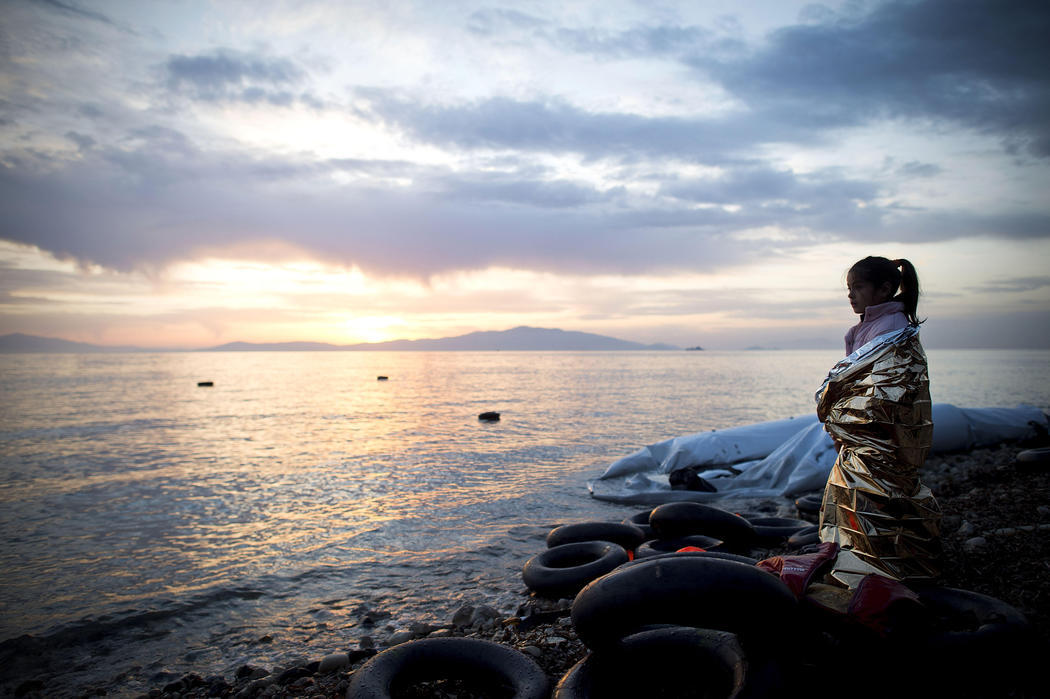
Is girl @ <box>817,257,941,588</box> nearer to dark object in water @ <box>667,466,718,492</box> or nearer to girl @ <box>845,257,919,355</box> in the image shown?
girl @ <box>845,257,919,355</box>

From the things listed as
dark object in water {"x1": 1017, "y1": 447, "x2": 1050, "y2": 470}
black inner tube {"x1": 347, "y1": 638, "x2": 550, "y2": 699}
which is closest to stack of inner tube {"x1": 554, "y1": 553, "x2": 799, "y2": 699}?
black inner tube {"x1": 347, "y1": 638, "x2": 550, "y2": 699}

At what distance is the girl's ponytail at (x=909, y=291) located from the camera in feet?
14.2

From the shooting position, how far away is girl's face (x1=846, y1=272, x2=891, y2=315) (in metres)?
4.36

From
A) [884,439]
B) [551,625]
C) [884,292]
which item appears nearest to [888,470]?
[884,439]

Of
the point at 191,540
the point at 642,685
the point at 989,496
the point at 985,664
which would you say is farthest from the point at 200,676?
the point at 989,496

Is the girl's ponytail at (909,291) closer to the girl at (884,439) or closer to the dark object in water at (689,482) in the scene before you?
the girl at (884,439)

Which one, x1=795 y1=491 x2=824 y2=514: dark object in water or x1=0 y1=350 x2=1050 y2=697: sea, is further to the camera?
x1=795 y1=491 x2=824 y2=514: dark object in water

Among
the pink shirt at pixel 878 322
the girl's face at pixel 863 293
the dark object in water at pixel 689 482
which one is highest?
the girl's face at pixel 863 293

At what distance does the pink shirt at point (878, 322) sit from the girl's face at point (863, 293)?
0.04 meters

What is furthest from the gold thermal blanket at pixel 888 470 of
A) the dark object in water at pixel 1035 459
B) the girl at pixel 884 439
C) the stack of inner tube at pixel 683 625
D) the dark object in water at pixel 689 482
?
the dark object in water at pixel 689 482

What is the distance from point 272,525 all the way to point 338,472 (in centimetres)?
493

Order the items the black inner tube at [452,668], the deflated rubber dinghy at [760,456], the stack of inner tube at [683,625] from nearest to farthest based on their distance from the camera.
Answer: the stack of inner tube at [683,625] < the black inner tube at [452,668] < the deflated rubber dinghy at [760,456]

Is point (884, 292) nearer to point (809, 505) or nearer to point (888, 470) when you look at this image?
point (888, 470)

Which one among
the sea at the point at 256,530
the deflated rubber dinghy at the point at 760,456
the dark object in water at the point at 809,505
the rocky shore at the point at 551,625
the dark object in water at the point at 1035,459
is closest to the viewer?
the rocky shore at the point at 551,625
